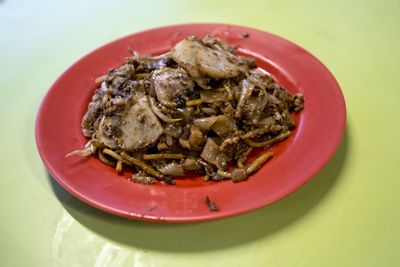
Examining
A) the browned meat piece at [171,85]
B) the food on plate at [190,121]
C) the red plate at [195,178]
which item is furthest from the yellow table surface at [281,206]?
the browned meat piece at [171,85]

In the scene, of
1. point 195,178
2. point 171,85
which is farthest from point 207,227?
point 171,85

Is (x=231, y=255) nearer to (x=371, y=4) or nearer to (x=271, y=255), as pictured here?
(x=271, y=255)

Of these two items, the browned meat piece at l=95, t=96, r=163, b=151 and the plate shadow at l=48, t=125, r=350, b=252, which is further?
the browned meat piece at l=95, t=96, r=163, b=151

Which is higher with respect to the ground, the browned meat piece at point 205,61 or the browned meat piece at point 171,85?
the browned meat piece at point 205,61

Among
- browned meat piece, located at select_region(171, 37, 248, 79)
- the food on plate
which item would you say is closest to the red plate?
the food on plate

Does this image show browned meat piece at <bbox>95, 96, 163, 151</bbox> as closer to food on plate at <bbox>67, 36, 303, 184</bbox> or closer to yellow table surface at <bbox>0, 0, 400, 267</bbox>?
food on plate at <bbox>67, 36, 303, 184</bbox>

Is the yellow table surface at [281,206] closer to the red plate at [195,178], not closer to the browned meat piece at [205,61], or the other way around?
the red plate at [195,178]
